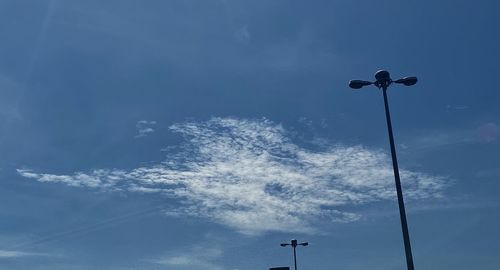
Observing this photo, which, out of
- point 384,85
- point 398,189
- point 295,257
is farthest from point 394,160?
point 295,257

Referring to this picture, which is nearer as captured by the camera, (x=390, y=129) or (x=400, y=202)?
(x=400, y=202)

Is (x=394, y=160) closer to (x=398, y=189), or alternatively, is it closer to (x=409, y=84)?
(x=398, y=189)

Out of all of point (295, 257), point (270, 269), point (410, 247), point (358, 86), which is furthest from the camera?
point (295, 257)

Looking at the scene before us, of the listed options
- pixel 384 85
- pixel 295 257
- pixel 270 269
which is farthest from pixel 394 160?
pixel 295 257

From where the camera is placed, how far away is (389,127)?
2095cm

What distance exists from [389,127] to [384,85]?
61.5 inches

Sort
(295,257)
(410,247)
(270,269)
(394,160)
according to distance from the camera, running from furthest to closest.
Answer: (295,257) → (270,269) → (394,160) → (410,247)

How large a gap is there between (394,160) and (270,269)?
25288mm

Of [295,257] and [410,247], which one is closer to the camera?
[410,247]

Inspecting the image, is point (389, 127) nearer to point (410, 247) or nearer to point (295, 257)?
point (410, 247)

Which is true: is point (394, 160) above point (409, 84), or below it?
below

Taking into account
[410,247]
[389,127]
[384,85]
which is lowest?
[410,247]

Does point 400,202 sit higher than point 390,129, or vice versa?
point 390,129

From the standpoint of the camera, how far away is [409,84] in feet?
71.3
